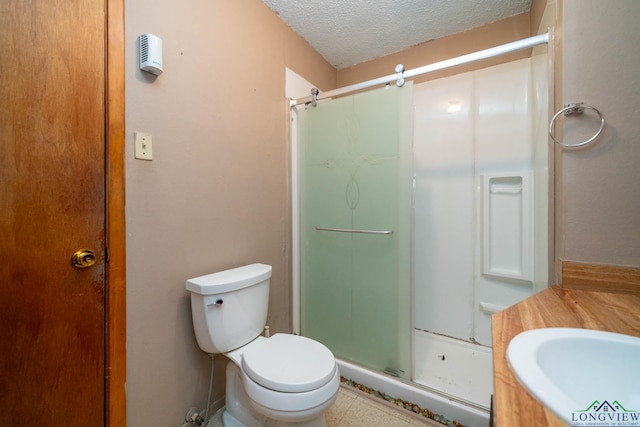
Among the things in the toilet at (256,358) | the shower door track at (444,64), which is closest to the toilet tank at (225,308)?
the toilet at (256,358)

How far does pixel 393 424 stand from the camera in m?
1.30

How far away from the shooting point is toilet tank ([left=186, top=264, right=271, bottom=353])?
1147mm

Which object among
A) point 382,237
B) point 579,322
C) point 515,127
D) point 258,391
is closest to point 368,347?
point 382,237

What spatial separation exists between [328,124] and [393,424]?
5.61 ft

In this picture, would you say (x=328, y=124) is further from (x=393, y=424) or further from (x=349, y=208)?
(x=393, y=424)

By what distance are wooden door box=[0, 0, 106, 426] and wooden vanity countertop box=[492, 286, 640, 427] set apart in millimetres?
1202

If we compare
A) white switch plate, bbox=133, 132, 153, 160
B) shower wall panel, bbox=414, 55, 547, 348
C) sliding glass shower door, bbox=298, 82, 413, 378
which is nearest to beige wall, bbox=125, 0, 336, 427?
white switch plate, bbox=133, 132, 153, 160

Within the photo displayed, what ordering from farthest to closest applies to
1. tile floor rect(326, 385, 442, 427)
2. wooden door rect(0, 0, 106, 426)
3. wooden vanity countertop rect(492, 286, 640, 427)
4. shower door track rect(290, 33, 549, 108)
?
tile floor rect(326, 385, 442, 427)
shower door track rect(290, 33, 549, 108)
wooden door rect(0, 0, 106, 426)
wooden vanity countertop rect(492, 286, 640, 427)

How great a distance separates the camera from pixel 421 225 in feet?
6.68

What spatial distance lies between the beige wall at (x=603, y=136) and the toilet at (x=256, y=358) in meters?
1.02

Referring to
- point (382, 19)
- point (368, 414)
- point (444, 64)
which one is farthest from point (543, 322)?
point (382, 19)

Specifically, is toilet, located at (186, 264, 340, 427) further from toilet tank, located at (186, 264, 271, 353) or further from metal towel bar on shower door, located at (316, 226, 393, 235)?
metal towel bar on shower door, located at (316, 226, 393, 235)

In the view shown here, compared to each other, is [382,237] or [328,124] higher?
[328,124]

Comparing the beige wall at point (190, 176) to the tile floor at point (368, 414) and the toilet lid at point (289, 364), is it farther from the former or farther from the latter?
the tile floor at point (368, 414)
